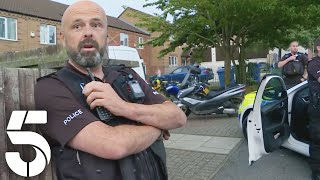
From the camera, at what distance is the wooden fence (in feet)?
7.23

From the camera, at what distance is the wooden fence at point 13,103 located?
220 cm

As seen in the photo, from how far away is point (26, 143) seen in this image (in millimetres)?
2023

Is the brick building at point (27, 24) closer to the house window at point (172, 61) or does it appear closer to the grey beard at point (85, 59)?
the house window at point (172, 61)

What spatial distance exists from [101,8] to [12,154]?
115 centimetres

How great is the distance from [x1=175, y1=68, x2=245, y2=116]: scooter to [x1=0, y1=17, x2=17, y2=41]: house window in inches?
702

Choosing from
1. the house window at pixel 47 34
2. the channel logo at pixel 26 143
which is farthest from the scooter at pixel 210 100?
the house window at pixel 47 34

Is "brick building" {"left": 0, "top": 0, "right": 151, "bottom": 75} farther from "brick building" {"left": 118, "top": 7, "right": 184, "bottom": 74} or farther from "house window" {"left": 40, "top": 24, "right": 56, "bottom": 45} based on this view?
"brick building" {"left": 118, "top": 7, "right": 184, "bottom": 74}

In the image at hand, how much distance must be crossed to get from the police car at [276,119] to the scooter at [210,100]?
3.87 meters

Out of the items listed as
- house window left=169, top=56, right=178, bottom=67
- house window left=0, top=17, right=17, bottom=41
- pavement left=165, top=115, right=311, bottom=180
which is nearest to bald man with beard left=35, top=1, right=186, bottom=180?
pavement left=165, top=115, right=311, bottom=180

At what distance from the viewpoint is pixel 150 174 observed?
1.72 meters

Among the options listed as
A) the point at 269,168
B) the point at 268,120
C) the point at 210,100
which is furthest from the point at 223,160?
the point at 210,100

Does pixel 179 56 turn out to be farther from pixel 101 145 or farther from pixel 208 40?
pixel 101 145

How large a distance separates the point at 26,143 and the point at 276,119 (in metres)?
3.25

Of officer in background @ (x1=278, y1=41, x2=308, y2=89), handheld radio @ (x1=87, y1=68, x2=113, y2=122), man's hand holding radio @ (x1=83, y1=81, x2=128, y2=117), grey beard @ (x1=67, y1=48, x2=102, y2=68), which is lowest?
handheld radio @ (x1=87, y1=68, x2=113, y2=122)
